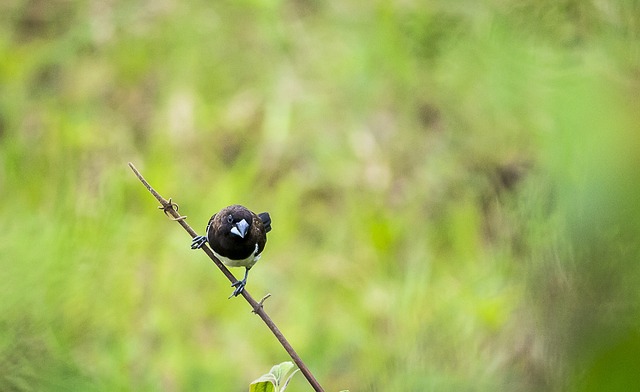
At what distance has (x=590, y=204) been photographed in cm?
32

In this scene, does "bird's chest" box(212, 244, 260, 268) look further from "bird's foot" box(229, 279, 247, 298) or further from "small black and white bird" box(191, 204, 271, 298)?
"bird's foot" box(229, 279, 247, 298)

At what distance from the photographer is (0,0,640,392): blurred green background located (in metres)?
2.35

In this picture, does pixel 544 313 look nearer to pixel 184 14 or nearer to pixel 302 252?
pixel 302 252

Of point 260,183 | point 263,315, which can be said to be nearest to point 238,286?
point 263,315

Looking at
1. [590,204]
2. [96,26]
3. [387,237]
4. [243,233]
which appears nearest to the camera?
[590,204]

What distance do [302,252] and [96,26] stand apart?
5.04 feet

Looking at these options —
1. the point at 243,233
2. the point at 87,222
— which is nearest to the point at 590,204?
the point at 243,233

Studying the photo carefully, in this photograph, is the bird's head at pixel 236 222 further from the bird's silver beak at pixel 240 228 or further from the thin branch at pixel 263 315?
the thin branch at pixel 263 315

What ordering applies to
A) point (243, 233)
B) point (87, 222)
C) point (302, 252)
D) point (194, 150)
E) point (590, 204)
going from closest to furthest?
point (590, 204), point (243, 233), point (87, 222), point (302, 252), point (194, 150)

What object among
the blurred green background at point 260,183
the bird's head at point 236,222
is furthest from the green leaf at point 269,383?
the blurred green background at point 260,183

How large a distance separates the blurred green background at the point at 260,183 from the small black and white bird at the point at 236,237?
1.18 feet

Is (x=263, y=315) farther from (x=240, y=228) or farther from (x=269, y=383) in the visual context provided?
(x=240, y=228)

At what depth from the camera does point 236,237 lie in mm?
1111

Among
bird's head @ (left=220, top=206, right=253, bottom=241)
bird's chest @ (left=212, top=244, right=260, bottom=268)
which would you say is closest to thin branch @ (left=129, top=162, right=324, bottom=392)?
bird's head @ (left=220, top=206, right=253, bottom=241)
